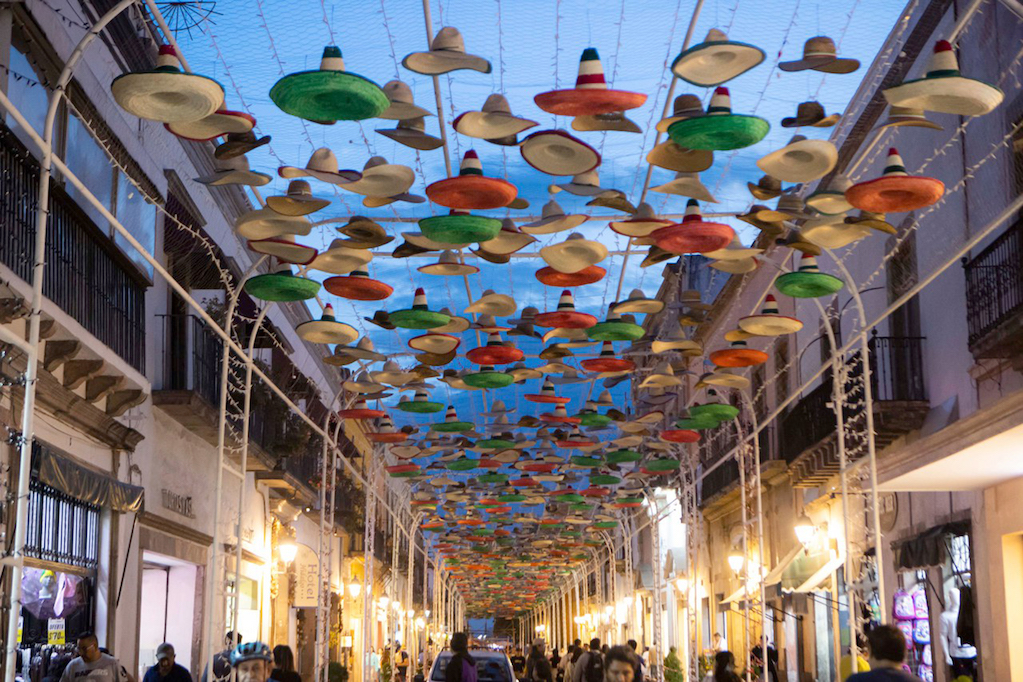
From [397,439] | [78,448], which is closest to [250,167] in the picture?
[78,448]

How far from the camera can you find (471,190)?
8.80m

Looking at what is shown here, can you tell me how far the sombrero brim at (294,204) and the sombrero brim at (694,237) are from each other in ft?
8.56

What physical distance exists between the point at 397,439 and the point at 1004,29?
10097mm

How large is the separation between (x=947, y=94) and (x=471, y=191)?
323 centimetres

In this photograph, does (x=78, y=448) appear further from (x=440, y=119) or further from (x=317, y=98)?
(x=317, y=98)

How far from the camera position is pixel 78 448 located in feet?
45.6

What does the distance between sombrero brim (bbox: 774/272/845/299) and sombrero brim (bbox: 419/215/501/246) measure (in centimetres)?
264

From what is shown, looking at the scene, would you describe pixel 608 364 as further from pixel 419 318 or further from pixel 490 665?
pixel 490 665

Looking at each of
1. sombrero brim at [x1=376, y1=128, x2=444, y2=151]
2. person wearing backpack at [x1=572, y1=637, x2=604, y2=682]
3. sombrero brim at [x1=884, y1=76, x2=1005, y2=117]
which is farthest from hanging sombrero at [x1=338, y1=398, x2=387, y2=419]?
sombrero brim at [x1=884, y1=76, x2=1005, y2=117]

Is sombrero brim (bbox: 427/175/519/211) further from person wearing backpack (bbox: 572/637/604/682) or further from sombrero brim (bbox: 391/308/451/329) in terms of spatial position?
person wearing backpack (bbox: 572/637/604/682)

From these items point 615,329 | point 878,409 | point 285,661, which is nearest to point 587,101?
point 615,329

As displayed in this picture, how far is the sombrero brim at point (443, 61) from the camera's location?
305 inches

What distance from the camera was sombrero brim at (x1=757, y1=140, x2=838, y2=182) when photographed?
8.22 meters

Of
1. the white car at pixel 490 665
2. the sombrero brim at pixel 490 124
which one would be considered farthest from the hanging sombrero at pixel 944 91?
the white car at pixel 490 665
